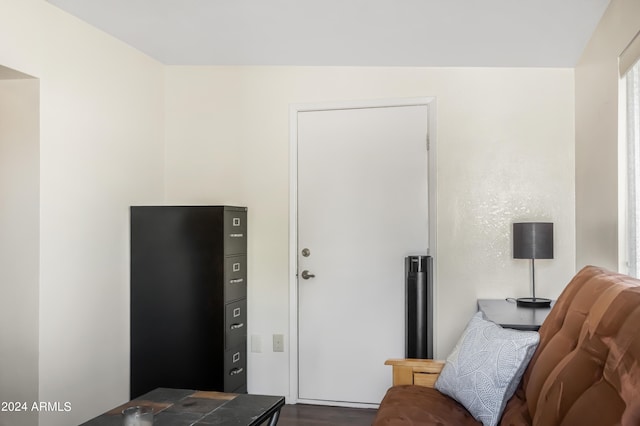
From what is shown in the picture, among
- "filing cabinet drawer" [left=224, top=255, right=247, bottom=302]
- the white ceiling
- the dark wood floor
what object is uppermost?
the white ceiling

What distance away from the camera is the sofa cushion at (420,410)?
208 centimetres

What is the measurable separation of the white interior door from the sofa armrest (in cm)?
126

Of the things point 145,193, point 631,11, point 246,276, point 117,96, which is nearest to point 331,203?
point 246,276

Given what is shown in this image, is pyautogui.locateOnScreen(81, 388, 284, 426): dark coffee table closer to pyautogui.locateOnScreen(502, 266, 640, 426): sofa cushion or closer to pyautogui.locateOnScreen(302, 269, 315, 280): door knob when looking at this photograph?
pyautogui.locateOnScreen(502, 266, 640, 426): sofa cushion

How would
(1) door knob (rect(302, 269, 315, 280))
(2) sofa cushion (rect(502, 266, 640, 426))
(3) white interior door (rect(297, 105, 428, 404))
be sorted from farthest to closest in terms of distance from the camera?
(1) door knob (rect(302, 269, 315, 280)), (3) white interior door (rect(297, 105, 428, 404)), (2) sofa cushion (rect(502, 266, 640, 426))

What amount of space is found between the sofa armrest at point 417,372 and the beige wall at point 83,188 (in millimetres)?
1789

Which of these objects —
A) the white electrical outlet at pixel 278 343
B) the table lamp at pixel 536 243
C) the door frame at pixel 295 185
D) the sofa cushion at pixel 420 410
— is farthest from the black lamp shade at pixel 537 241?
the white electrical outlet at pixel 278 343

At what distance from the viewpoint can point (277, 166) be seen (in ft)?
13.4

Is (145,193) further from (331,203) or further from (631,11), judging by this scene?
→ (631,11)

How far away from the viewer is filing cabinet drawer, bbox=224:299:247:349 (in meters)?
3.68

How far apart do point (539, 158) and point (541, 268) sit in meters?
0.69

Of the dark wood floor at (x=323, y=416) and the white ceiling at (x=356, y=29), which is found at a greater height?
the white ceiling at (x=356, y=29)

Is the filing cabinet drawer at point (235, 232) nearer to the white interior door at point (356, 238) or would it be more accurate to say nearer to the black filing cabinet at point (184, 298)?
the black filing cabinet at point (184, 298)

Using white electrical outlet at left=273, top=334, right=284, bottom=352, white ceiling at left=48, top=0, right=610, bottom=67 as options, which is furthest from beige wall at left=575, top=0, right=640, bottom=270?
white electrical outlet at left=273, top=334, right=284, bottom=352
